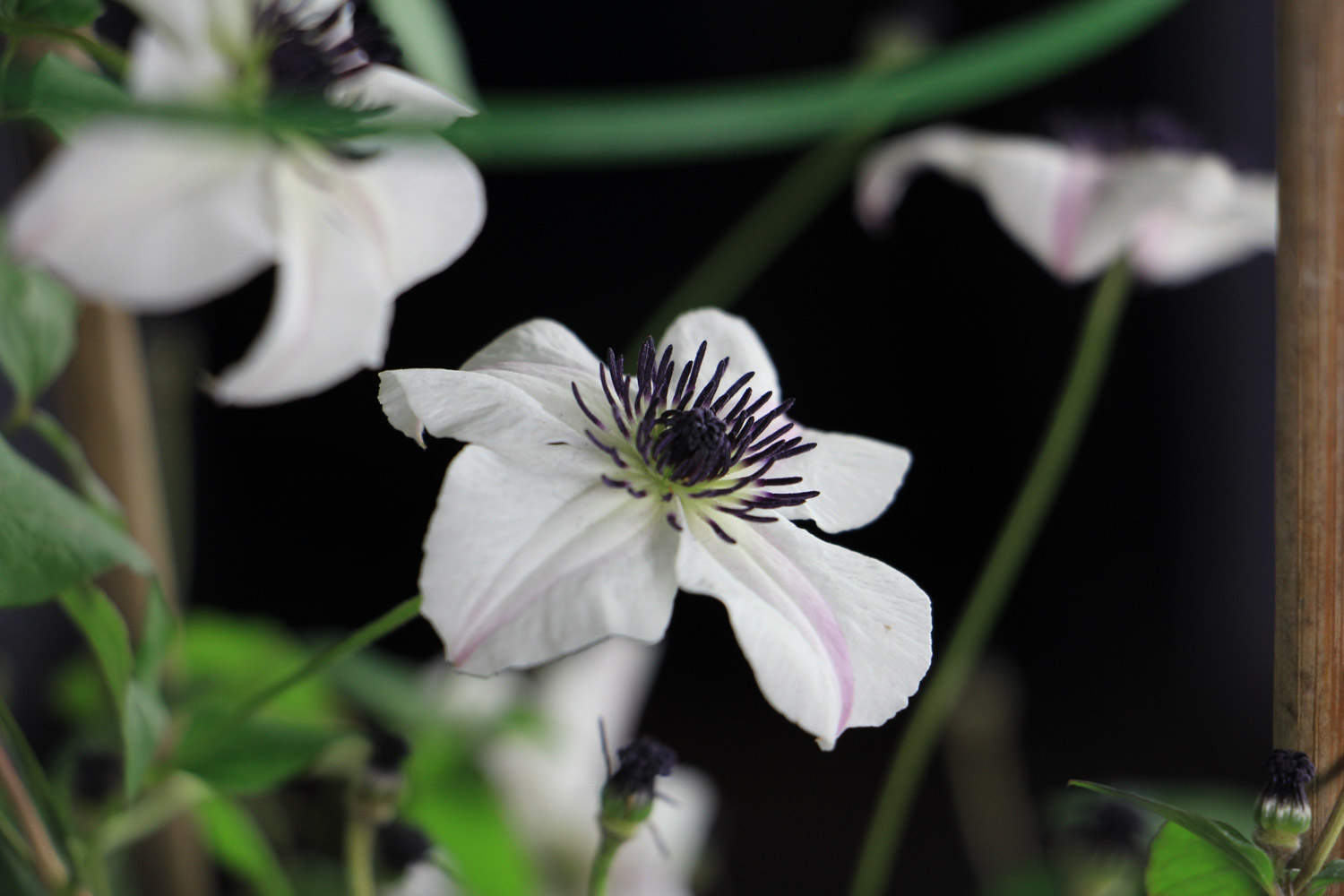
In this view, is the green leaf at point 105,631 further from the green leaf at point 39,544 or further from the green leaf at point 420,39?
the green leaf at point 420,39

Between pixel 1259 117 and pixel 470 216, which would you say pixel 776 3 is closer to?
pixel 1259 117

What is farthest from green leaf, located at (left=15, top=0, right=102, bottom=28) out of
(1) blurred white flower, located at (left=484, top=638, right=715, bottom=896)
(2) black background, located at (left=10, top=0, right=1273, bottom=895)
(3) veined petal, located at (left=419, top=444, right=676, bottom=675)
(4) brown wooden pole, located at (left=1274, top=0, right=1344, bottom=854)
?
(2) black background, located at (left=10, top=0, right=1273, bottom=895)

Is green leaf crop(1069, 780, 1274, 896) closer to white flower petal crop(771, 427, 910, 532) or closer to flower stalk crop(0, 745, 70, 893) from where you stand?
white flower petal crop(771, 427, 910, 532)

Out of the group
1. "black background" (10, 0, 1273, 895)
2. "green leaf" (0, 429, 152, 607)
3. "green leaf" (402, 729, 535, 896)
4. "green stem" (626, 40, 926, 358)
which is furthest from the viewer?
"black background" (10, 0, 1273, 895)

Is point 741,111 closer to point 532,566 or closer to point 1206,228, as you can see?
point 532,566

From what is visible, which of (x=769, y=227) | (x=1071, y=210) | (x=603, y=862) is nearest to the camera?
(x=603, y=862)

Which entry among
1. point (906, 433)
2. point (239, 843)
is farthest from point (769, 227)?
point (239, 843)

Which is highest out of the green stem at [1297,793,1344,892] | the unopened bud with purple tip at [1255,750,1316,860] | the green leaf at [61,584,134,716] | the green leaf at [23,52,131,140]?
the green leaf at [23,52,131,140]
